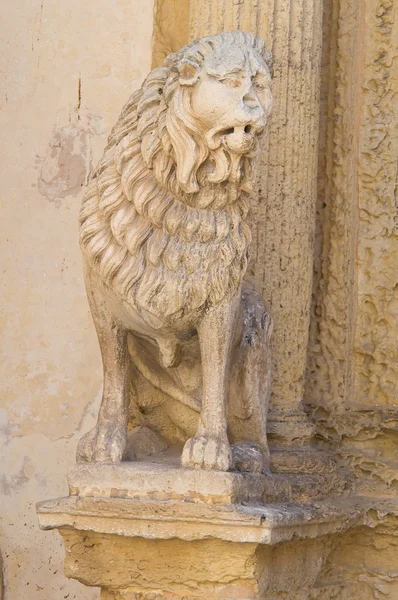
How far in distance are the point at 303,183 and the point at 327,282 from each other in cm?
47

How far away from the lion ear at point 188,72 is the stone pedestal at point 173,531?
114 cm

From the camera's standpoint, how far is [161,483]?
418 cm

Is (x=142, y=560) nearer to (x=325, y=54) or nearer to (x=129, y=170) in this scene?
(x=129, y=170)

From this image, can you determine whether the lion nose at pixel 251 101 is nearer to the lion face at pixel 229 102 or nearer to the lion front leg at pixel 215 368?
the lion face at pixel 229 102

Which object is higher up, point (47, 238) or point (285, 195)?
point (285, 195)

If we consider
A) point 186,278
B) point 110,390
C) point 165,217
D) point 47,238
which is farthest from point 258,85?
point 47,238

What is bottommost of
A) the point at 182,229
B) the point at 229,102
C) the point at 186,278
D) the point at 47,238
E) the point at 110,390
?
the point at 110,390

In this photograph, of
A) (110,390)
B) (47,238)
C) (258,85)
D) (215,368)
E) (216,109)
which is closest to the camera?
(216,109)

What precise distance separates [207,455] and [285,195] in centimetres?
123

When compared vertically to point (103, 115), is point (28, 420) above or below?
below

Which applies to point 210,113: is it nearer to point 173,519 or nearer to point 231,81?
point 231,81

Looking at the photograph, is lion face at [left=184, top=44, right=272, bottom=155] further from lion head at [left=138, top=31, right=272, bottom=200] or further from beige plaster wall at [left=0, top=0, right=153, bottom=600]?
beige plaster wall at [left=0, top=0, right=153, bottom=600]

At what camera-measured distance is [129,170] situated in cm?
425

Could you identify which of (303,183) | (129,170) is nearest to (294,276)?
(303,183)
